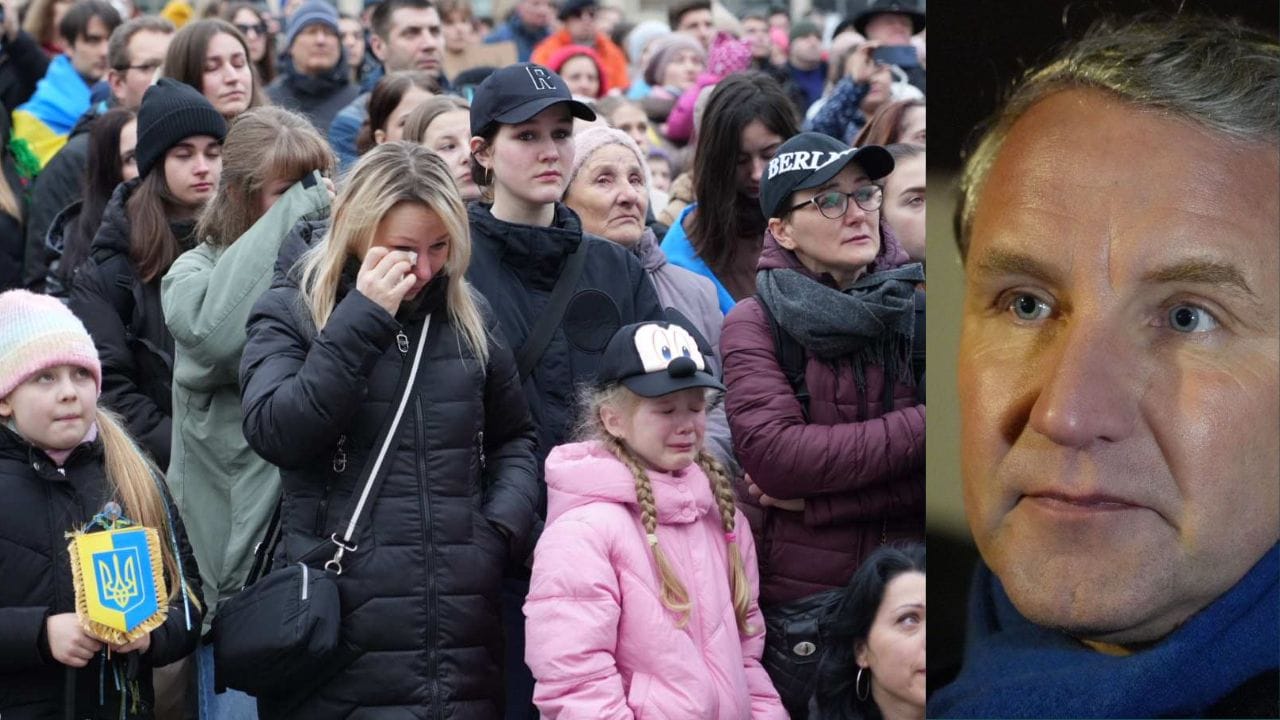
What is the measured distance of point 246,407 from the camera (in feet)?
13.1

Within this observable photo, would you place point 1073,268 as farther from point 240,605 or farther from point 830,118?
point 830,118

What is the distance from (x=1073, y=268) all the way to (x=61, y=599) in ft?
9.57

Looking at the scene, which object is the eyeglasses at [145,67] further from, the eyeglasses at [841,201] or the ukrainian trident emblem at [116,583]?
the eyeglasses at [841,201]

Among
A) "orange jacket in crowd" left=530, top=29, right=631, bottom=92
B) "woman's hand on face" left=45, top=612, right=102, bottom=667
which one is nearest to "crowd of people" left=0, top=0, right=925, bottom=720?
"woman's hand on face" left=45, top=612, right=102, bottom=667

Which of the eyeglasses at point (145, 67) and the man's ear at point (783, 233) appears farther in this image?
the eyeglasses at point (145, 67)

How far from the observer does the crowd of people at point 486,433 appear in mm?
3990

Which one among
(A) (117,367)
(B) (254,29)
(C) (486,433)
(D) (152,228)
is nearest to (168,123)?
(D) (152,228)

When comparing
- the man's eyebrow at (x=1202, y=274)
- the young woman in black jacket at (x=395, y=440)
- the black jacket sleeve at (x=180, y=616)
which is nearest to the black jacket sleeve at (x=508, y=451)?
the young woman in black jacket at (x=395, y=440)

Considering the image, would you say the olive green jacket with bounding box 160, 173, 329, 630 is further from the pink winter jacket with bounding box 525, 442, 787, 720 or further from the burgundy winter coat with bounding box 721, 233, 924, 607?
the burgundy winter coat with bounding box 721, 233, 924, 607

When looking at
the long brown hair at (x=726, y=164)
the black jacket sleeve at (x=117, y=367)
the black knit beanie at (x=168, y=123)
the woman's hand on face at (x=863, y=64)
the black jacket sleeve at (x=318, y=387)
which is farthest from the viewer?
the woman's hand on face at (x=863, y=64)

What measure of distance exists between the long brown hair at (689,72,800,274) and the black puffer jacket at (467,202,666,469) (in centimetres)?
103

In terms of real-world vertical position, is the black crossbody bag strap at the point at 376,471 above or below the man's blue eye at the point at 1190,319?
below

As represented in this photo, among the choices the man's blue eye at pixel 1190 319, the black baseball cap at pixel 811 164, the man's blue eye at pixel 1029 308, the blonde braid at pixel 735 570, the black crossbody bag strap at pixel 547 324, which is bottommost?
the blonde braid at pixel 735 570

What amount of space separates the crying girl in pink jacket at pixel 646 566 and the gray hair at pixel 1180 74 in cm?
214
